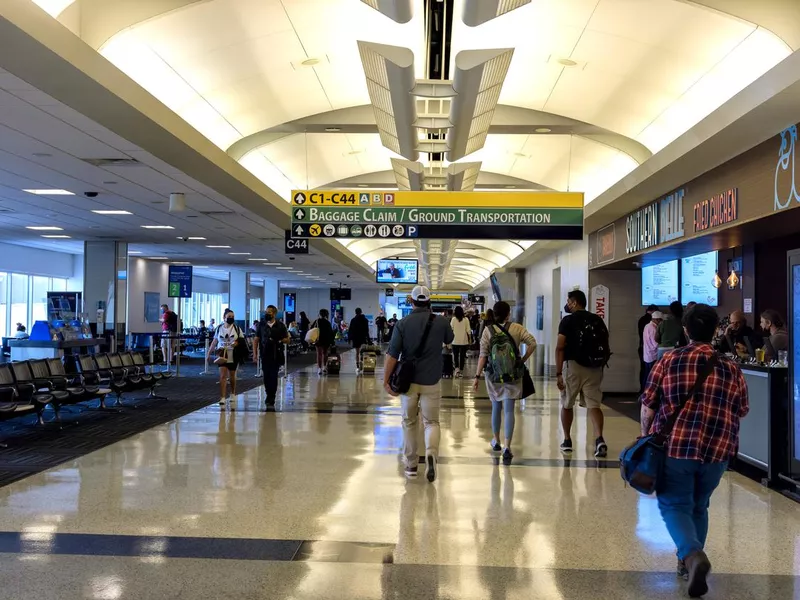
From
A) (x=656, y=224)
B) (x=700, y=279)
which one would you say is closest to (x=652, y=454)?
(x=656, y=224)

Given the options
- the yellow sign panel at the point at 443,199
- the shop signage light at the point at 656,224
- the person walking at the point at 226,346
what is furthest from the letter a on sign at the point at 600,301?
the person walking at the point at 226,346

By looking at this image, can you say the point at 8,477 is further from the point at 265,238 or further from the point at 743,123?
the point at 265,238

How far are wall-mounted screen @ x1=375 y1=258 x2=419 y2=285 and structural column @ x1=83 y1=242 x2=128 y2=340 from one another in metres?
10.1

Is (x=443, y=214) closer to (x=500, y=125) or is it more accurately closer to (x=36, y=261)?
(x=500, y=125)

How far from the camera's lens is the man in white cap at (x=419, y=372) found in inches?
257

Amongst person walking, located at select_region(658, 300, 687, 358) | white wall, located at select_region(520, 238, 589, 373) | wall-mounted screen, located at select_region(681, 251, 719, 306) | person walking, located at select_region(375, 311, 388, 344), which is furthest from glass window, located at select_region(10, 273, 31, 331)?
person walking, located at select_region(658, 300, 687, 358)

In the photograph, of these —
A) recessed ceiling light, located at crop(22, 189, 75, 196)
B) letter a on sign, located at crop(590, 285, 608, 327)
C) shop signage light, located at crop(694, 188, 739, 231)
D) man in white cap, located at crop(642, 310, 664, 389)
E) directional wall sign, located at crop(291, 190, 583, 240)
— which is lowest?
man in white cap, located at crop(642, 310, 664, 389)

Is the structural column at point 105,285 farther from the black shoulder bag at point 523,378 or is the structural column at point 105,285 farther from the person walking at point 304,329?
the black shoulder bag at point 523,378

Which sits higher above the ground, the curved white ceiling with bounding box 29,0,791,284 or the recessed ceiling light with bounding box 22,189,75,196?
the curved white ceiling with bounding box 29,0,791,284

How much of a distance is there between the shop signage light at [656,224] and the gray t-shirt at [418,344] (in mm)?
4059

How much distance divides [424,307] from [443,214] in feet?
13.1

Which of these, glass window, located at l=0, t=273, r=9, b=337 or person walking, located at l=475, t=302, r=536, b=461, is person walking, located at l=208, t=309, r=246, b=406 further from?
Answer: glass window, located at l=0, t=273, r=9, b=337

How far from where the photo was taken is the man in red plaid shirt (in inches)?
147

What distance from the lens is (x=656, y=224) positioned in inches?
398
